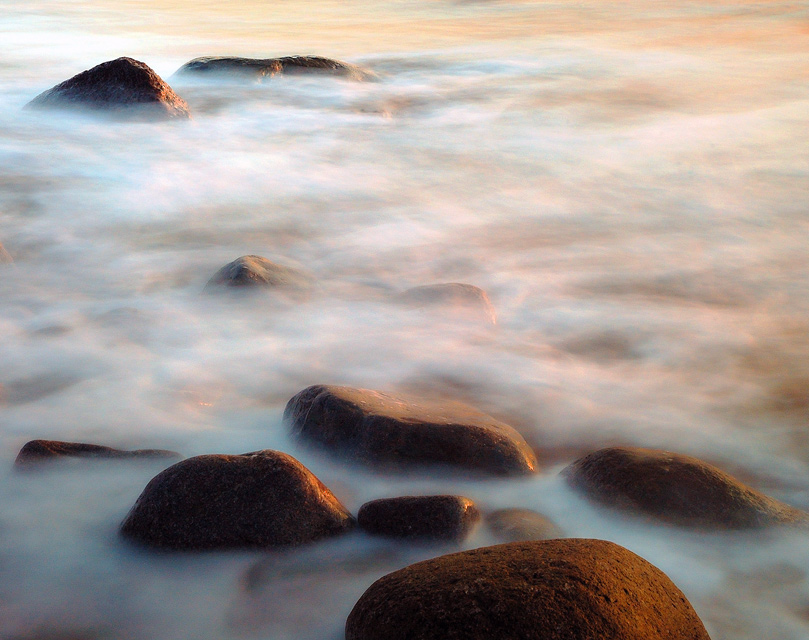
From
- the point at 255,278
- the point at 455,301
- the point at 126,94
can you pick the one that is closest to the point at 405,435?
the point at 455,301

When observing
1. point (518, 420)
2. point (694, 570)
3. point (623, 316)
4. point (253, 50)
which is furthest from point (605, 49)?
point (694, 570)

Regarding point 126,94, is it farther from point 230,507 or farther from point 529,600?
point 529,600

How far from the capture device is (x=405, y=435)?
8.36 ft

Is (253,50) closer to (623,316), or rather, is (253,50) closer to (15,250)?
(15,250)

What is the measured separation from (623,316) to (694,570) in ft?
6.75

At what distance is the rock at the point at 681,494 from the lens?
231cm

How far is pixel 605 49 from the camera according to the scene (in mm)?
13430

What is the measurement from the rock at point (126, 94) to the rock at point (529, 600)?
7.07 meters

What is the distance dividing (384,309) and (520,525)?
188 centimetres

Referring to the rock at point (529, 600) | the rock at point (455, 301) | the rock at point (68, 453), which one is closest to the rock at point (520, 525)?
the rock at point (529, 600)

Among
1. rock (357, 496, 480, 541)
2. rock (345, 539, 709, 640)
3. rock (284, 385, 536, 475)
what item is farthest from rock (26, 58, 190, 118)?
rock (345, 539, 709, 640)

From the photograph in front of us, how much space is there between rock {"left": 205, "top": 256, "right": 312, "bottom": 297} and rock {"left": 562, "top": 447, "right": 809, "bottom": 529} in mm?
2042

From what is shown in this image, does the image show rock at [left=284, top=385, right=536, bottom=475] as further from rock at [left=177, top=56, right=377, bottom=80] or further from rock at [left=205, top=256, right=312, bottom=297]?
rock at [left=177, top=56, right=377, bottom=80]

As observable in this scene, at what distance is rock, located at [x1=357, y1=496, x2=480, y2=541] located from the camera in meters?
2.19
